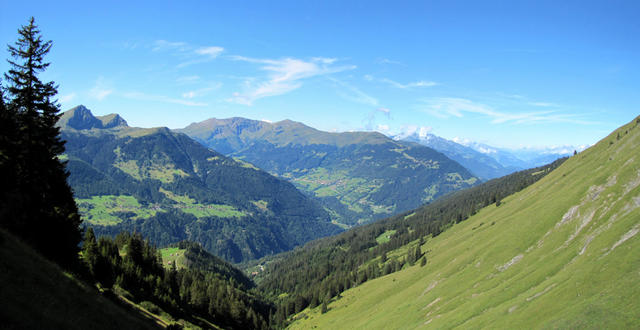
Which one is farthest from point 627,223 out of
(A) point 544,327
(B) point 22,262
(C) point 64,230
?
(C) point 64,230

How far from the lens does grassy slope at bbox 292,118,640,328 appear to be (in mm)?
36500

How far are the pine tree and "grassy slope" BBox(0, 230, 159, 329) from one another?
11.7 meters

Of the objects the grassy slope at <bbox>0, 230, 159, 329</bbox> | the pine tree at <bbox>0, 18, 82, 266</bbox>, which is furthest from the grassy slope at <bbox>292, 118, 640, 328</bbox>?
the pine tree at <bbox>0, 18, 82, 266</bbox>

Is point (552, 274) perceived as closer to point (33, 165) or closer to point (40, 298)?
point (40, 298)

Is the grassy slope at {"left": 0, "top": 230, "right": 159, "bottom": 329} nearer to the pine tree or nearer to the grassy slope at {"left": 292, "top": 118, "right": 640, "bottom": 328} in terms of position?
the pine tree

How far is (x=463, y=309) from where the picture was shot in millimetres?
58781

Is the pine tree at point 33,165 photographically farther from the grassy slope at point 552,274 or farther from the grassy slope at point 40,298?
the grassy slope at point 552,274

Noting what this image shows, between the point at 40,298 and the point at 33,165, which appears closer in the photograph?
the point at 40,298

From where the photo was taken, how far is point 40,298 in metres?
21.1

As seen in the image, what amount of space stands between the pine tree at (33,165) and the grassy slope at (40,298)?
1171 centimetres

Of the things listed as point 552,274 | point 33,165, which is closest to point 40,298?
point 33,165

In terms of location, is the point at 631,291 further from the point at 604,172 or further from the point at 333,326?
the point at 333,326

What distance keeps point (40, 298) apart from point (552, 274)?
2534 inches

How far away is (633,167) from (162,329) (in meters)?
87.3
